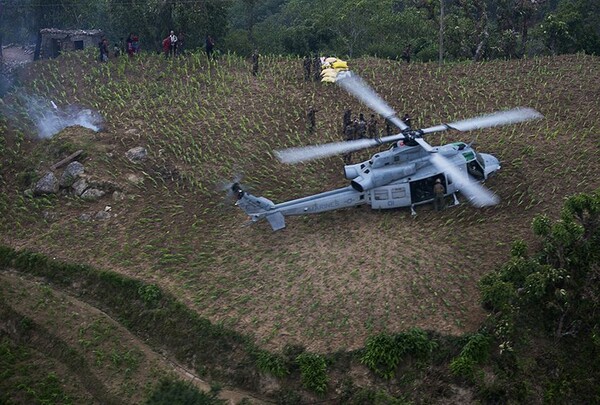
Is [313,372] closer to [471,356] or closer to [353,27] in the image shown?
[471,356]

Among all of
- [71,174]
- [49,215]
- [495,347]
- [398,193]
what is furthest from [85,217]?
[495,347]

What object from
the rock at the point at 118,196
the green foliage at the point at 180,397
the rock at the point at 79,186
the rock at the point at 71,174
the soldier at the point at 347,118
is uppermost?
the soldier at the point at 347,118

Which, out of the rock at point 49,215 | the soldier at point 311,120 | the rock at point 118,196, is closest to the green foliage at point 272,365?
the rock at point 118,196

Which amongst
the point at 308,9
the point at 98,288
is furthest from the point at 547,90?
the point at 308,9

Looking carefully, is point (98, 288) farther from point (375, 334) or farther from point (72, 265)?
point (375, 334)

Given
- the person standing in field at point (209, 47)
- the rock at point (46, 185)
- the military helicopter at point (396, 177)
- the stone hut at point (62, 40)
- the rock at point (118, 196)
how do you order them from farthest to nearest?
1. the stone hut at point (62, 40)
2. the person standing in field at point (209, 47)
3. the rock at point (46, 185)
4. the rock at point (118, 196)
5. the military helicopter at point (396, 177)

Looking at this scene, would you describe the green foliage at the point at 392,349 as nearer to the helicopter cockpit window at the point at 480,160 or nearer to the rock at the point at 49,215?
the helicopter cockpit window at the point at 480,160

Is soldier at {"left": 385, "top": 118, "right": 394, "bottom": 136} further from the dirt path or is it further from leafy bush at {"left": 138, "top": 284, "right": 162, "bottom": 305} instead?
the dirt path
